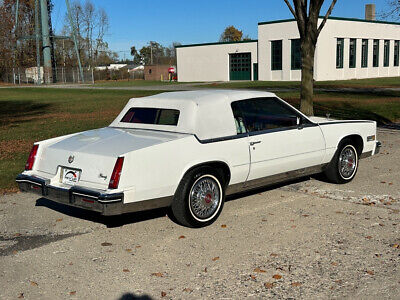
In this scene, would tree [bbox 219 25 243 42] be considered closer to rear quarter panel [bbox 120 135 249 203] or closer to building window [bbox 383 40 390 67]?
building window [bbox 383 40 390 67]

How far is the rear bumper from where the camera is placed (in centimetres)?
515

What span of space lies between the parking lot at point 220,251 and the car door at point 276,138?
524mm

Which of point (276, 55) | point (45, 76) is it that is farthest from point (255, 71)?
point (45, 76)

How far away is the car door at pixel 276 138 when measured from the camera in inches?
→ 254

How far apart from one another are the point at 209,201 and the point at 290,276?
167 cm

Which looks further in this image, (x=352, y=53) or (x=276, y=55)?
(x=352, y=53)

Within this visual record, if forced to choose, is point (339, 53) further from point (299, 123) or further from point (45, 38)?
point (299, 123)

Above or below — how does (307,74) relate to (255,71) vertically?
below

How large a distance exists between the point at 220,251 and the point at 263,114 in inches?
92.9

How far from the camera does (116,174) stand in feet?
17.1

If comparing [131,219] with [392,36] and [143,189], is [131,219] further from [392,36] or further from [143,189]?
[392,36]

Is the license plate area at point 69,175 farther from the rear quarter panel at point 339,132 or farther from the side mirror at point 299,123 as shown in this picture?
the rear quarter panel at point 339,132

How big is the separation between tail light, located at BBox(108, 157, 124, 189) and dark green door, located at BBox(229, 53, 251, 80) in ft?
187

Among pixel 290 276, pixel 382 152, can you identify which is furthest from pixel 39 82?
pixel 290 276
